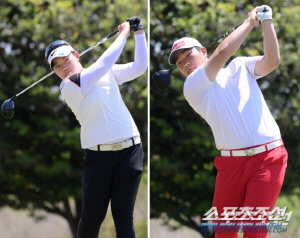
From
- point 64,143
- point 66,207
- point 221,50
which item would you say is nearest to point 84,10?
point 64,143

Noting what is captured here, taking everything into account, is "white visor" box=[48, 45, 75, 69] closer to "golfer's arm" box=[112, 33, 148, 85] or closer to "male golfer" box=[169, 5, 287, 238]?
"golfer's arm" box=[112, 33, 148, 85]

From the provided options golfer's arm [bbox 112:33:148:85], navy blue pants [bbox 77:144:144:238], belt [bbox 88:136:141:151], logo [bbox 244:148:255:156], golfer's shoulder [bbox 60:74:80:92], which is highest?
Result: golfer's arm [bbox 112:33:148:85]

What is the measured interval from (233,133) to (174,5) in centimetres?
264

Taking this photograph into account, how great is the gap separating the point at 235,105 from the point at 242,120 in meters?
0.09

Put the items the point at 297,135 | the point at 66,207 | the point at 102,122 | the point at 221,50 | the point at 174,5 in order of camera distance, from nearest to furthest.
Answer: the point at 221,50 → the point at 102,122 → the point at 297,135 → the point at 174,5 → the point at 66,207

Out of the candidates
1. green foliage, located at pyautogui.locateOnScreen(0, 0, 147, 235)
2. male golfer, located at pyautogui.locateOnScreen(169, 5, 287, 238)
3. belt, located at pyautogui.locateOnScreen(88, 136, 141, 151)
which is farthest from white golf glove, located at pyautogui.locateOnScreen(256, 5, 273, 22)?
green foliage, located at pyautogui.locateOnScreen(0, 0, 147, 235)

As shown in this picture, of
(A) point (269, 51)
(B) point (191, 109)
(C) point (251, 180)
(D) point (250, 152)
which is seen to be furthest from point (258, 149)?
(B) point (191, 109)

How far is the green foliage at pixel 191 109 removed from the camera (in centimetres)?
448

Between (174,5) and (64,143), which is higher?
(174,5)

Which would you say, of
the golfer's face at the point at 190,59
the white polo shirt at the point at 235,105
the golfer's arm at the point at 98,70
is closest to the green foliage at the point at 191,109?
the golfer's face at the point at 190,59

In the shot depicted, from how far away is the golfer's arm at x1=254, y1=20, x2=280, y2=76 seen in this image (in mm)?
2369

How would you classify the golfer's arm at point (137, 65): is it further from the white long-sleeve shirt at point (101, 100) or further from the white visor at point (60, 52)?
the white visor at point (60, 52)

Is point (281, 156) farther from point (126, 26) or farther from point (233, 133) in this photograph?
point (126, 26)

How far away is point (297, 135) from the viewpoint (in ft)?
14.8
